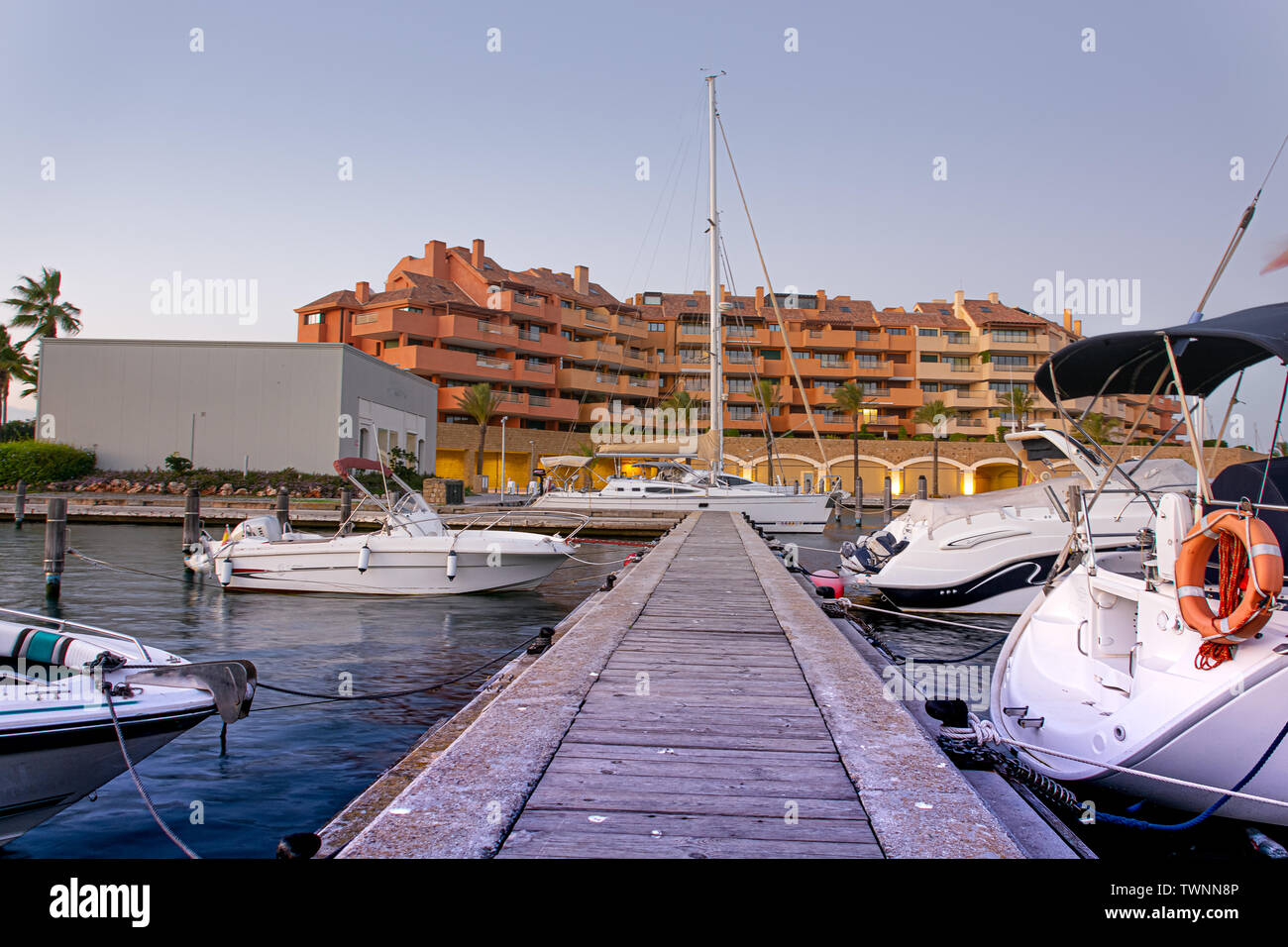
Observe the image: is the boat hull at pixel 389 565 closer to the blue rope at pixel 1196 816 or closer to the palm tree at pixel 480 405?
the blue rope at pixel 1196 816

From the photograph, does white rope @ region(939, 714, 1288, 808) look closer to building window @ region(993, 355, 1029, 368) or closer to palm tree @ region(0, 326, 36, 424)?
palm tree @ region(0, 326, 36, 424)

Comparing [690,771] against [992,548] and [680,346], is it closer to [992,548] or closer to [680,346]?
[992,548]

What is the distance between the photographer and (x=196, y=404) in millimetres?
36719

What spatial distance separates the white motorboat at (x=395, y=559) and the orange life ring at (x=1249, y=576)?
1148 cm

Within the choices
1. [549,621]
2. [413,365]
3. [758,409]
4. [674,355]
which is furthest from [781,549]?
[674,355]

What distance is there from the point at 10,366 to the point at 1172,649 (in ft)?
225

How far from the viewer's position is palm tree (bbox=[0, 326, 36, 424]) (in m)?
56.3

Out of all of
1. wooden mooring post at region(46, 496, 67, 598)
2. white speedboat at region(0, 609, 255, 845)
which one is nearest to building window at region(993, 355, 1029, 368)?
wooden mooring post at region(46, 496, 67, 598)

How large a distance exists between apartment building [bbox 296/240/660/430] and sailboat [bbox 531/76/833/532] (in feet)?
98.2

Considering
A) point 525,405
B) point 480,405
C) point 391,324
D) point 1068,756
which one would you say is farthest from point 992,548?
point 391,324

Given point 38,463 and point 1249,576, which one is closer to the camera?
point 1249,576

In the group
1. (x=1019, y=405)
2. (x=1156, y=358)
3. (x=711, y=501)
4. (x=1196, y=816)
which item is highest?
(x=1019, y=405)
